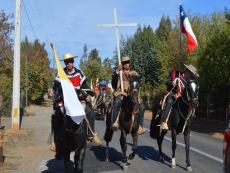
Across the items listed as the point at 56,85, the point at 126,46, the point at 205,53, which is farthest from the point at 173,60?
the point at 56,85

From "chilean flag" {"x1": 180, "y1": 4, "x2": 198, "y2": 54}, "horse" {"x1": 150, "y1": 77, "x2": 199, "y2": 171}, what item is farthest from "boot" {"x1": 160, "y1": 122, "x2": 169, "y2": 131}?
"chilean flag" {"x1": 180, "y1": 4, "x2": 198, "y2": 54}

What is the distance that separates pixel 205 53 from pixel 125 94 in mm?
10943

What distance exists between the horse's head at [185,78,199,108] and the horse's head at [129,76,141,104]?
4.43 ft

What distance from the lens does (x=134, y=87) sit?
692 centimetres

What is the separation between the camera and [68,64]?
6496 mm

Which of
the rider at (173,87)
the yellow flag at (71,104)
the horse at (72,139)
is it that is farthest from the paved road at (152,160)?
the yellow flag at (71,104)

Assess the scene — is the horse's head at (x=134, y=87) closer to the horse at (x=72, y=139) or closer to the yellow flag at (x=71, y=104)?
the horse at (x=72, y=139)

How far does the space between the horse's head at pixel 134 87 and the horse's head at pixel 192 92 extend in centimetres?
135

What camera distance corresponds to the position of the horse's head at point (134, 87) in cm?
667

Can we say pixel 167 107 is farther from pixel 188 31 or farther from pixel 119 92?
pixel 188 31

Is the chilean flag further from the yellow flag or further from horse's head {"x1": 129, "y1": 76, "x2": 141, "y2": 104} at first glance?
the yellow flag

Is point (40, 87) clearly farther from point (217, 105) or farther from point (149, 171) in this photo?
point (149, 171)

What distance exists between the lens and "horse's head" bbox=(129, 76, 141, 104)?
6.67 meters

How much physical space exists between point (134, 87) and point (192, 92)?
5.01 ft
